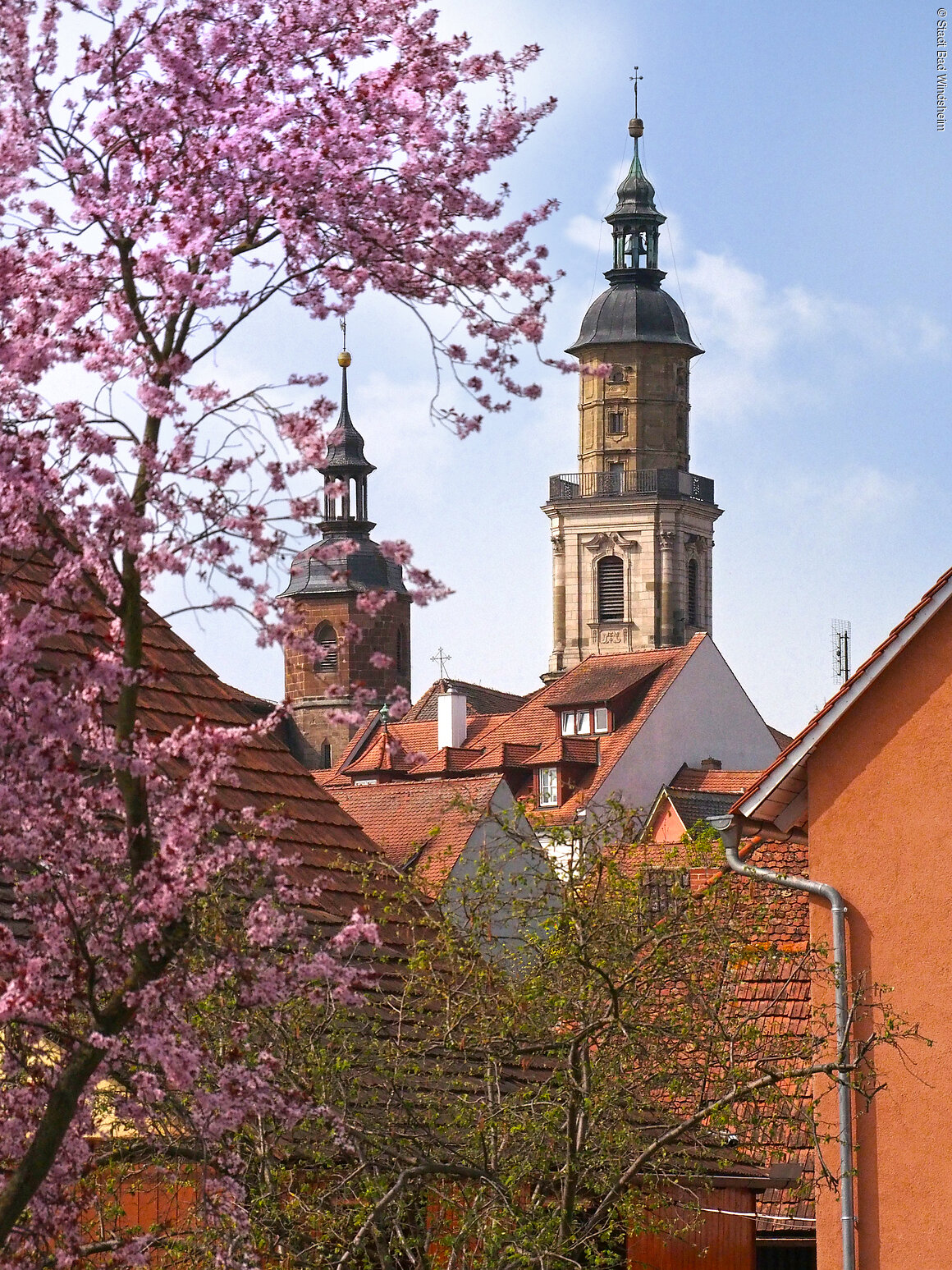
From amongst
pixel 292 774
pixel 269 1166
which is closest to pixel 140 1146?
pixel 269 1166

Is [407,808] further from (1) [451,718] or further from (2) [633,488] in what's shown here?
(2) [633,488]

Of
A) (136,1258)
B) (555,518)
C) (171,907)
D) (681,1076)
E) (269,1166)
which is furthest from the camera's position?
(555,518)

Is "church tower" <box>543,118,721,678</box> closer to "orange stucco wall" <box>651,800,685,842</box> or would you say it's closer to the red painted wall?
"orange stucco wall" <box>651,800,685,842</box>

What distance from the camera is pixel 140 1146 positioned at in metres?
7.27

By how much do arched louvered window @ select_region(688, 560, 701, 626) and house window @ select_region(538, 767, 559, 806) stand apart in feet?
140

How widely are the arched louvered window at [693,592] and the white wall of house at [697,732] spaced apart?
4055 centimetres

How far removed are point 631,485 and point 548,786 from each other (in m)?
46.2

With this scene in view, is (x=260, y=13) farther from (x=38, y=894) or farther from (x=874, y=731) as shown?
(x=874, y=731)

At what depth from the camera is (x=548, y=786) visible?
215ft

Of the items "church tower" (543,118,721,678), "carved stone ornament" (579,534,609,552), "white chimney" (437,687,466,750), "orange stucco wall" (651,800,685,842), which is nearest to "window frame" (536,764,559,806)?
"white chimney" (437,687,466,750)

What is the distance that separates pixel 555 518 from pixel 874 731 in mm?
96855

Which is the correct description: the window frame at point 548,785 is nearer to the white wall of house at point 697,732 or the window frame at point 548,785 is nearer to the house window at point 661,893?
the white wall of house at point 697,732

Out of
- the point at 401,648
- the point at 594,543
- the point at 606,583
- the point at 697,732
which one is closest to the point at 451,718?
the point at 697,732

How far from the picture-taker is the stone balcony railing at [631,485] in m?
109
